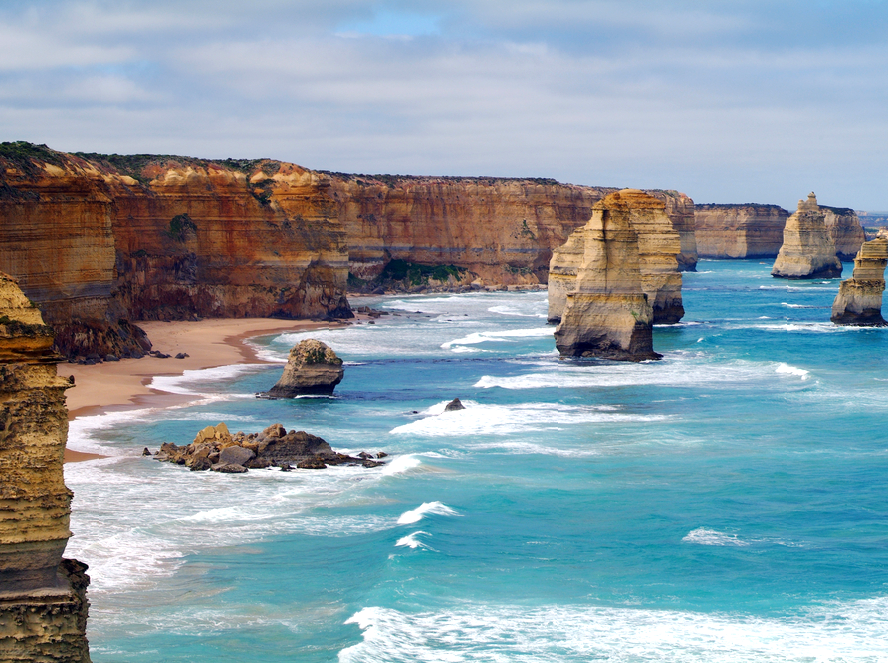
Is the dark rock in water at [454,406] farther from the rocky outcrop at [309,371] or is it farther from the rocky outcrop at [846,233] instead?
the rocky outcrop at [846,233]

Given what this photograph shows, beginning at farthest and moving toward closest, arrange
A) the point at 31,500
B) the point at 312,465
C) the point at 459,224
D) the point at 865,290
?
1. the point at 459,224
2. the point at 865,290
3. the point at 312,465
4. the point at 31,500

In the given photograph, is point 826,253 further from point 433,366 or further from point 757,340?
point 433,366

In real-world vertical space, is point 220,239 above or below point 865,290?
above

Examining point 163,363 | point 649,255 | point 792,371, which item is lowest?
point 792,371

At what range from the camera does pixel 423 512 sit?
2005cm

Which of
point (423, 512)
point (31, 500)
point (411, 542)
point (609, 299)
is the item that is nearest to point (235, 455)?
point (423, 512)

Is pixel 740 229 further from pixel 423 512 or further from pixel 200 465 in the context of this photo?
pixel 423 512

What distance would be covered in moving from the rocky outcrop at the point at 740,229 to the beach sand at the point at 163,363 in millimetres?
124571

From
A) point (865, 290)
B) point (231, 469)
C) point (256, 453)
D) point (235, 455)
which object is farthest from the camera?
point (865, 290)

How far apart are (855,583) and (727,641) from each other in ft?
11.4

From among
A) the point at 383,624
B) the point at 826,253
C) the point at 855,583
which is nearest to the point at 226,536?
the point at 383,624

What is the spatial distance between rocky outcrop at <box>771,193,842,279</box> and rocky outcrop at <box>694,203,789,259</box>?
52.4 metres

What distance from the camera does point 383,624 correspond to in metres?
14.9

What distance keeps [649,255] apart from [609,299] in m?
13.2
